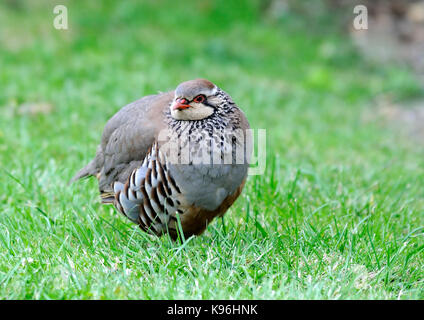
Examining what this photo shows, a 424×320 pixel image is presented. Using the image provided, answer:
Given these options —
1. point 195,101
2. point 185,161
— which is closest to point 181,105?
point 195,101

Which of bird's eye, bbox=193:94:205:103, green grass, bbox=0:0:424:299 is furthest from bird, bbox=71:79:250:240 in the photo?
green grass, bbox=0:0:424:299

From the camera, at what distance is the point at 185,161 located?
3.12m

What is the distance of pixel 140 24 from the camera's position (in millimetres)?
9695

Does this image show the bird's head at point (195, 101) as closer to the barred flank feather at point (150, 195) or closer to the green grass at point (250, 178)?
the barred flank feather at point (150, 195)

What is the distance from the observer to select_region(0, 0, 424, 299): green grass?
2.77 meters

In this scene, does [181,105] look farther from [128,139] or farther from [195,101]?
[128,139]

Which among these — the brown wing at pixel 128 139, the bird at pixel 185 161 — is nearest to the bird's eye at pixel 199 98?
the bird at pixel 185 161

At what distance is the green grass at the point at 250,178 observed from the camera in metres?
2.77

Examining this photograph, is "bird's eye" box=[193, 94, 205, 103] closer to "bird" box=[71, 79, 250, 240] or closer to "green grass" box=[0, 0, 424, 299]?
"bird" box=[71, 79, 250, 240]

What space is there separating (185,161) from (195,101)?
1.10 feet

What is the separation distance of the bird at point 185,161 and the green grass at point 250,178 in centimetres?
15

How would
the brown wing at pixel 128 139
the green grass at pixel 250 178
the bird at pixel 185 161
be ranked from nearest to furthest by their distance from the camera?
the green grass at pixel 250 178 < the bird at pixel 185 161 < the brown wing at pixel 128 139
